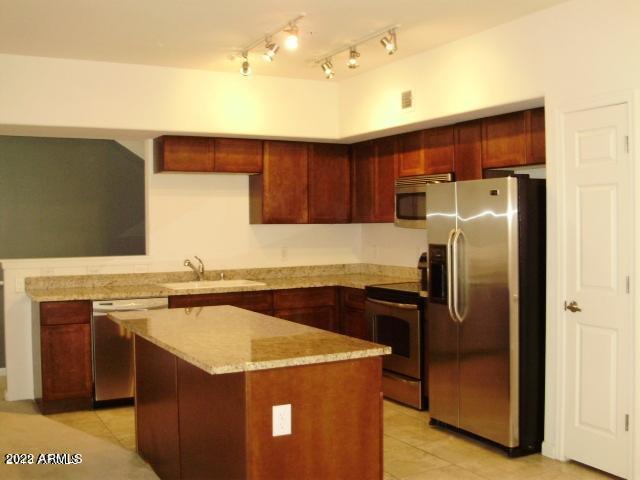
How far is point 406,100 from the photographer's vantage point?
17.7 feet

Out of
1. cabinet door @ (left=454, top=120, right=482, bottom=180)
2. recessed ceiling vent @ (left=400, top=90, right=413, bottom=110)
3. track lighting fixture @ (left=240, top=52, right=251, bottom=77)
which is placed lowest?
cabinet door @ (left=454, top=120, right=482, bottom=180)

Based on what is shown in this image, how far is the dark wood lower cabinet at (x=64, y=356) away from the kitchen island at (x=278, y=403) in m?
2.01

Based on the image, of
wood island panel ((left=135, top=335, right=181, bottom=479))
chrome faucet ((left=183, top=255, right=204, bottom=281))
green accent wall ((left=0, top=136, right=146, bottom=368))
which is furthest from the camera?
green accent wall ((left=0, top=136, right=146, bottom=368))

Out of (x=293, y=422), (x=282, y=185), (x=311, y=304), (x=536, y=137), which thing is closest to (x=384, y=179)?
(x=282, y=185)

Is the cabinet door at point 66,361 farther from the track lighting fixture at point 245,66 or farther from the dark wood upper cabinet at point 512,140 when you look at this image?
the dark wood upper cabinet at point 512,140

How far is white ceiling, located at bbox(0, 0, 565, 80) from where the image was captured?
406 cm

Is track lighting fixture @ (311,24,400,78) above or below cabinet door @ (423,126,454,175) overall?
above

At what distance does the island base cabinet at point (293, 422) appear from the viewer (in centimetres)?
275

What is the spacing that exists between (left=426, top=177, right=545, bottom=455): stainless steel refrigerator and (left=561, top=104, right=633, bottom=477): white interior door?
0.65ft

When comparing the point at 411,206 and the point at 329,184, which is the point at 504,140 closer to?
the point at 411,206

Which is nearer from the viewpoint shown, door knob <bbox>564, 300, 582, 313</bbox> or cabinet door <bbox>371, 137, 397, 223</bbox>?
door knob <bbox>564, 300, 582, 313</bbox>

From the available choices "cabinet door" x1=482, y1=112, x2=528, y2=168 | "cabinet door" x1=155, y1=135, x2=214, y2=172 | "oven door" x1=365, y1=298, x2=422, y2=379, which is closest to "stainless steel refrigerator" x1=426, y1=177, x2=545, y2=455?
"cabinet door" x1=482, y1=112, x2=528, y2=168

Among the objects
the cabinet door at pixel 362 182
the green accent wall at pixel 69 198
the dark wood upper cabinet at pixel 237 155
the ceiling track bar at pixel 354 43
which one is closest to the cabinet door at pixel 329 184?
the cabinet door at pixel 362 182

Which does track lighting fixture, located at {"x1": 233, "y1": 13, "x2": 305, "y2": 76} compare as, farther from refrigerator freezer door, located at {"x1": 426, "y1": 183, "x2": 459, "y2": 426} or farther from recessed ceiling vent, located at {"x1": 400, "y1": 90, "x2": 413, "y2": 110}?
refrigerator freezer door, located at {"x1": 426, "y1": 183, "x2": 459, "y2": 426}
